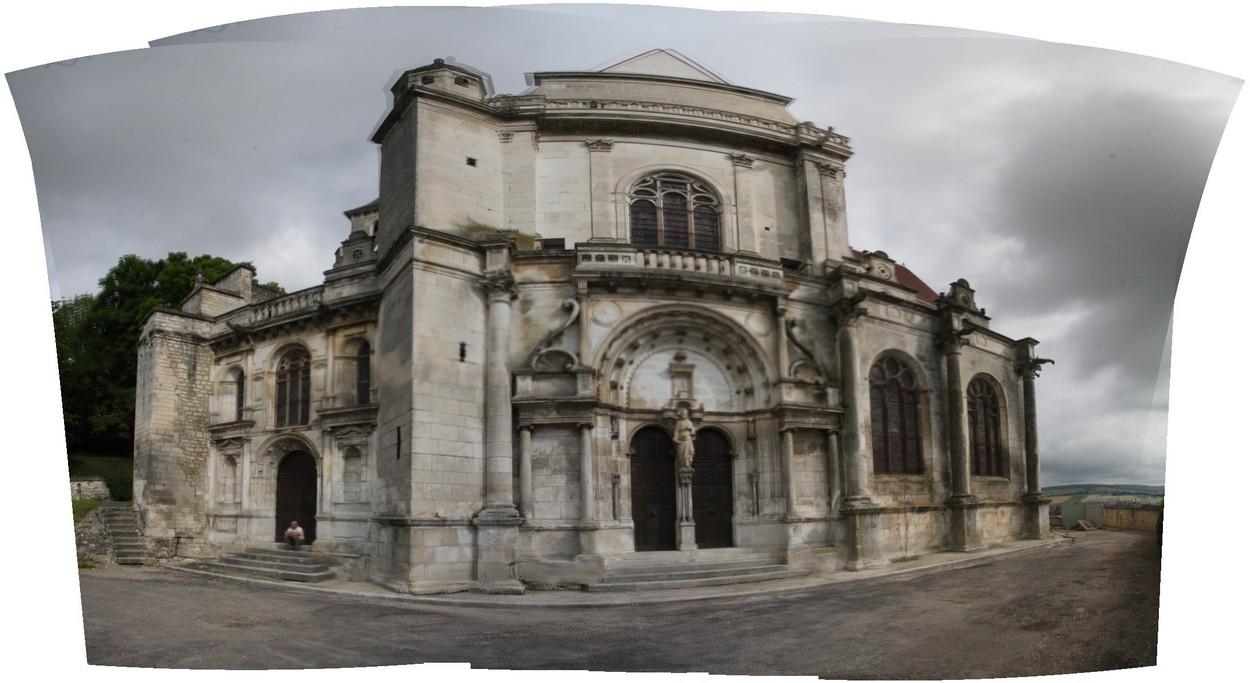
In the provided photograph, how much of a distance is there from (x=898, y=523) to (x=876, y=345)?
114 inches

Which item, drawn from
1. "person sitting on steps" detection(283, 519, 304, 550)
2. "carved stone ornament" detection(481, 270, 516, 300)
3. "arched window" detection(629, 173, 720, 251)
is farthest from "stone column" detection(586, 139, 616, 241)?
"person sitting on steps" detection(283, 519, 304, 550)

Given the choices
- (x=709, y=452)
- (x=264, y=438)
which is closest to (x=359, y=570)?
(x=264, y=438)

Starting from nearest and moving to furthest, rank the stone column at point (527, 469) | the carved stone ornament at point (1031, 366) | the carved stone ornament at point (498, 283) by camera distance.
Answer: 1. the carved stone ornament at point (1031, 366)
2. the carved stone ornament at point (498, 283)
3. the stone column at point (527, 469)

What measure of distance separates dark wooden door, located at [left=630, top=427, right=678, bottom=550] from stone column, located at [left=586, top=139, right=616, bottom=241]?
348 cm

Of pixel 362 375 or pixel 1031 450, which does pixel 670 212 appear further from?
pixel 1031 450

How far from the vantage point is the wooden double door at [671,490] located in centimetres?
1355

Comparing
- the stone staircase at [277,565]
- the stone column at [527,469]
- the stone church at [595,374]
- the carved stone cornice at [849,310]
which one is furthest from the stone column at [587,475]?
the carved stone cornice at [849,310]

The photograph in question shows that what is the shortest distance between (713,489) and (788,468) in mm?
1434

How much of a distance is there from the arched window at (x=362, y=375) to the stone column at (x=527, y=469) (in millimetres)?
3381

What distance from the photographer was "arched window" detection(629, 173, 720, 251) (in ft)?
45.9

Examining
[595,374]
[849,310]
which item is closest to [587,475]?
[595,374]

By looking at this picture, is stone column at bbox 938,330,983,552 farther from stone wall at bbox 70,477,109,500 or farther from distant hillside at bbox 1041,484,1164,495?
stone wall at bbox 70,477,109,500

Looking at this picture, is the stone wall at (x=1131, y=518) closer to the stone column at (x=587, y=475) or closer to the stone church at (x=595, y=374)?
the stone church at (x=595, y=374)

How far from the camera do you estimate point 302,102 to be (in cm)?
696
